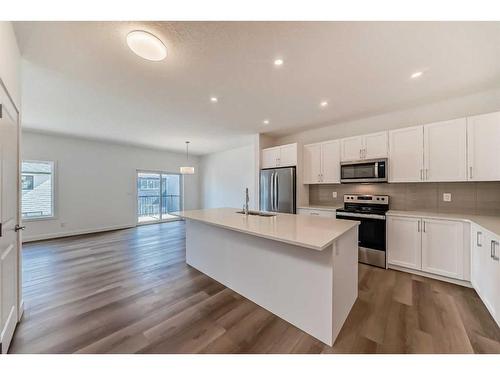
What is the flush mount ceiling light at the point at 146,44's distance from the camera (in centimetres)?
160

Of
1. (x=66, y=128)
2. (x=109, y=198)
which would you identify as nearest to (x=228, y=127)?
(x=66, y=128)

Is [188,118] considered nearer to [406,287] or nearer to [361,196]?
[361,196]

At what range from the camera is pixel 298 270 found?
69.8 inches

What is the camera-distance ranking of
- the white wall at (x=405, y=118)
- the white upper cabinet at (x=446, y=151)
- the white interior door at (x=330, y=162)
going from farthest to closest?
the white interior door at (x=330, y=162) < the white wall at (x=405, y=118) < the white upper cabinet at (x=446, y=151)

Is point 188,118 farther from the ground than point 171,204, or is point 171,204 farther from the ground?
point 188,118

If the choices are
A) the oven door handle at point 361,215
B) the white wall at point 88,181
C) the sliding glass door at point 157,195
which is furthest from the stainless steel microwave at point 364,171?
the white wall at point 88,181

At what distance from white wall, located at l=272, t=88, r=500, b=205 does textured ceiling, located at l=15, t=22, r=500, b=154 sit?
0.23 meters

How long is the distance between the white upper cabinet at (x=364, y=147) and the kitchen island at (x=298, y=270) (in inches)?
71.0

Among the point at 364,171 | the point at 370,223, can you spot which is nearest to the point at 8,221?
the point at 370,223

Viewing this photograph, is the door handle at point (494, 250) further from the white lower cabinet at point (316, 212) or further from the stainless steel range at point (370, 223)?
the white lower cabinet at point (316, 212)

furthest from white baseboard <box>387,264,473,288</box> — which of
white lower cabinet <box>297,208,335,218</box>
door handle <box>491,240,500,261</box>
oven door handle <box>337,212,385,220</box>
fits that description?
white lower cabinet <box>297,208,335,218</box>

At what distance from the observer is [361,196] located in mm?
3494
